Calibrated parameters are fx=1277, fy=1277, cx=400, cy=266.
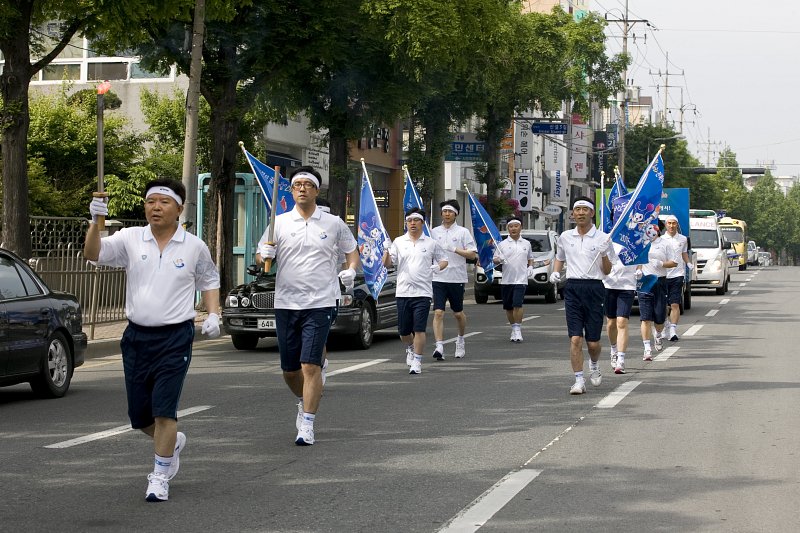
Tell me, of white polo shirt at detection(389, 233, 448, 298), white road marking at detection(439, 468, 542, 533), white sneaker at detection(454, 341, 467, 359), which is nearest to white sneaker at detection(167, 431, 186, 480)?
white road marking at detection(439, 468, 542, 533)

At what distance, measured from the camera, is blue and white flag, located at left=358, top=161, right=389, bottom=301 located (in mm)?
15432

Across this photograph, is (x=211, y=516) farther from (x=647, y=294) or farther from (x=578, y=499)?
(x=647, y=294)

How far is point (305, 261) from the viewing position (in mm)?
9414

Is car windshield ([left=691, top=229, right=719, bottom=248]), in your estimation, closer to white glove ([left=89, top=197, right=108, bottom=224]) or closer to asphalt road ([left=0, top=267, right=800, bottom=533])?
asphalt road ([left=0, top=267, right=800, bottom=533])

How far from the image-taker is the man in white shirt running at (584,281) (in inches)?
482

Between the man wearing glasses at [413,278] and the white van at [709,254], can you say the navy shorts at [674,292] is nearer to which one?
the man wearing glasses at [413,278]

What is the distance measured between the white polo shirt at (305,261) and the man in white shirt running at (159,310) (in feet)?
6.02

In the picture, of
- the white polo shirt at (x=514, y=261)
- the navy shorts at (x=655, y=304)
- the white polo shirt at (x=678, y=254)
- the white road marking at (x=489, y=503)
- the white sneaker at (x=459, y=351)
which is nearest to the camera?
the white road marking at (x=489, y=503)

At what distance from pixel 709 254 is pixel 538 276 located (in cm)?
756

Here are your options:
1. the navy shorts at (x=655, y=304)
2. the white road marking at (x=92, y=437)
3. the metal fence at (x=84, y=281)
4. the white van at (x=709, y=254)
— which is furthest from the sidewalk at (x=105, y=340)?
the white van at (x=709, y=254)

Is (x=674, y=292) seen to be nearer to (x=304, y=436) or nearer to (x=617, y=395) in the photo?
(x=617, y=395)

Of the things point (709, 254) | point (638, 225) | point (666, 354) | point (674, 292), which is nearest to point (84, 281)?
point (666, 354)

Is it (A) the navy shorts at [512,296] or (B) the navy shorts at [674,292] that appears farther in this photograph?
(B) the navy shorts at [674,292]

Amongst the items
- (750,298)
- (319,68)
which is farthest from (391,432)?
(750,298)
